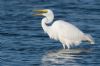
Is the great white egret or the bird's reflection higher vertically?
the great white egret

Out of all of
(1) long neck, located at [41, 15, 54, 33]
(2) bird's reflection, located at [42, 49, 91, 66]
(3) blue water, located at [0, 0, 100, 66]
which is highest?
(1) long neck, located at [41, 15, 54, 33]

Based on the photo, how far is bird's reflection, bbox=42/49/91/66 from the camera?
14.5 meters

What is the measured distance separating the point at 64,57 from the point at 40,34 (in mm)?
3101

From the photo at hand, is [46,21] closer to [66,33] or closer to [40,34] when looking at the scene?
[66,33]

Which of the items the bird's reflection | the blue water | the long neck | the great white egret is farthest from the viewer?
the long neck

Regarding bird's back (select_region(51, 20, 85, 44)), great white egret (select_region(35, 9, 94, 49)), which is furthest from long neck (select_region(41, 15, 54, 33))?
bird's back (select_region(51, 20, 85, 44))

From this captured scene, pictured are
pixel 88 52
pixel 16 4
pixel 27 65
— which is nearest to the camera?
pixel 27 65

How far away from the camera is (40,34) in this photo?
18234mm

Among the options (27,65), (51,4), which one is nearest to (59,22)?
(27,65)

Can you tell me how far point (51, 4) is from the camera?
23.6m

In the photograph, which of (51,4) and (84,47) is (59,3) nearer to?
(51,4)

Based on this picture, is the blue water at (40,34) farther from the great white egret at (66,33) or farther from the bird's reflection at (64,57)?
the great white egret at (66,33)

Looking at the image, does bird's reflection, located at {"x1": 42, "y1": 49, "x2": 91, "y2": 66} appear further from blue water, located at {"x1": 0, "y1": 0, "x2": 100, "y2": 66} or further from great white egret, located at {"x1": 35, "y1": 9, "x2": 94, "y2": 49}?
great white egret, located at {"x1": 35, "y1": 9, "x2": 94, "y2": 49}

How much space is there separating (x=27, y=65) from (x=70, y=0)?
10681 mm
